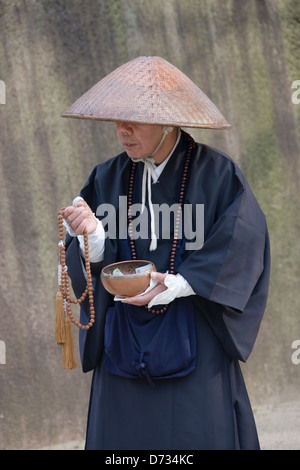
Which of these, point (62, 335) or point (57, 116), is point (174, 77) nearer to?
point (62, 335)

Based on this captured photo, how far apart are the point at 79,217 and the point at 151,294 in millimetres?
397

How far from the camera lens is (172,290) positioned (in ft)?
10.1

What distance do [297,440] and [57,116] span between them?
7.81ft

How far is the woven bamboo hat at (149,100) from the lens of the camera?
118 inches

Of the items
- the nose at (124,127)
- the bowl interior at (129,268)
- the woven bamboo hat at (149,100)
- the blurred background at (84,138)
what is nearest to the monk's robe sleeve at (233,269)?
the bowl interior at (129,268)

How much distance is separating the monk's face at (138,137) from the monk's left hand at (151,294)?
18.8 inches

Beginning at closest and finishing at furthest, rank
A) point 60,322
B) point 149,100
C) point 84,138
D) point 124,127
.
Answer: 1. point 149,100
2. point 124,127
3. point 60,322
4. point 84,138

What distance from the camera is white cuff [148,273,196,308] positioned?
3082mm

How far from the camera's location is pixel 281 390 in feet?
17.7

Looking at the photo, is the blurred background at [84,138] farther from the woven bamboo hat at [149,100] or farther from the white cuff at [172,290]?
the white cuff at [172,290]

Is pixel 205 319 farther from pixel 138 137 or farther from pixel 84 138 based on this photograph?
pixel 84 138

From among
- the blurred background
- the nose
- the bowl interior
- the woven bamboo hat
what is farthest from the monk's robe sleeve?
the blurred background

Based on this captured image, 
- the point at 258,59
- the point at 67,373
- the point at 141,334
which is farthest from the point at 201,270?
the point at 258,59

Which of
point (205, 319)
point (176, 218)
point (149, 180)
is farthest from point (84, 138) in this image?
point (205, 319)
